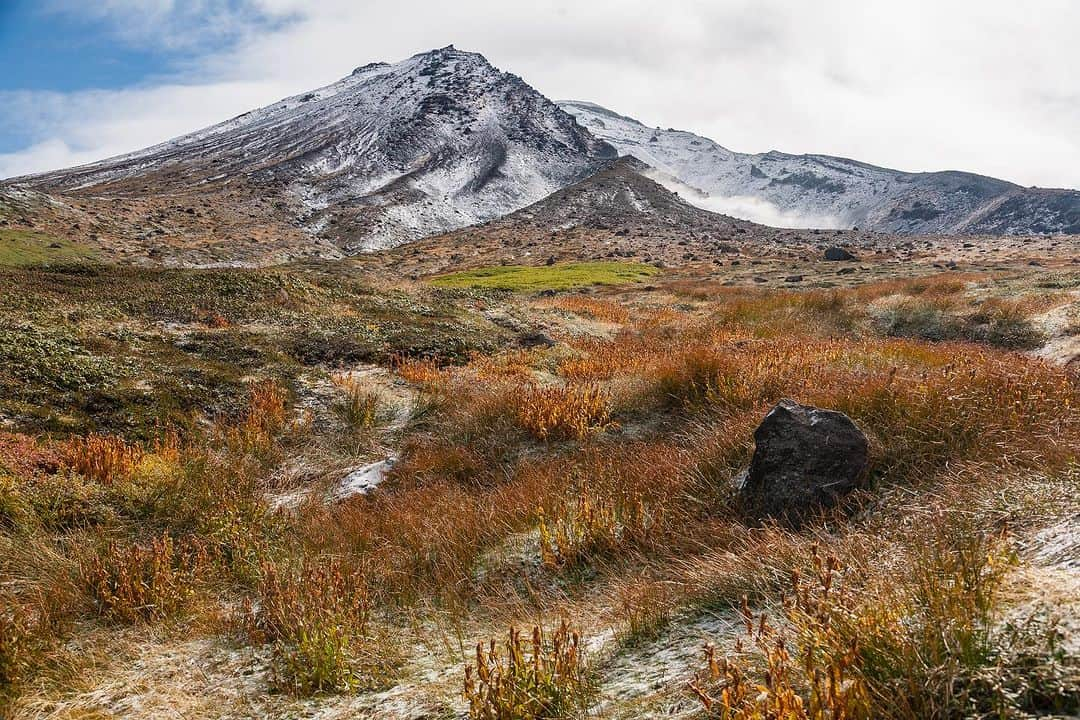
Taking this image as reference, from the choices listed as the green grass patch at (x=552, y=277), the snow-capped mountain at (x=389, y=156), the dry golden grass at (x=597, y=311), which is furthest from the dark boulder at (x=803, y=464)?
the snow-capped mountain at (x=389, y=156)

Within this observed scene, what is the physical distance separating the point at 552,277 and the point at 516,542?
33.7 m

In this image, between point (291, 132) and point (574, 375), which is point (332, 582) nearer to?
point (574, 375)

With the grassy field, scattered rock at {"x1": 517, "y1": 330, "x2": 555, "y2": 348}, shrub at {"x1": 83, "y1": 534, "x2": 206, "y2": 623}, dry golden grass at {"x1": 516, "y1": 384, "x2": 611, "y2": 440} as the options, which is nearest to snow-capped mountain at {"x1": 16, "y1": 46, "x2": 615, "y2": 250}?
scattered rock at {"x1": 517, "y1": 330, "x2": 555, "y2": 348}

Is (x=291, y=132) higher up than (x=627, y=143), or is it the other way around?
(x=627, y=143)

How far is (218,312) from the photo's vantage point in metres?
13.1

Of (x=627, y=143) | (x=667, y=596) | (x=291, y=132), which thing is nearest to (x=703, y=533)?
(x=667, y=596)

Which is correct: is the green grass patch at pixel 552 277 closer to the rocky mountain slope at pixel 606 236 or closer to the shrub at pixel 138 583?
the rocky mountain slope at pixel 606 236

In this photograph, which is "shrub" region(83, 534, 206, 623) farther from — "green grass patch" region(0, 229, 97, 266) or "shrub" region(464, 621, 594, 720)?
"green grass patch" region(0, 229, 97, 266)

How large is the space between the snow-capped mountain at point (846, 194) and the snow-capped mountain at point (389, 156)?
48918 mm

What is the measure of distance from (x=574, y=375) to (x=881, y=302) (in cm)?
1332

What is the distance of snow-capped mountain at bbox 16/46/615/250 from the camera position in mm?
87875

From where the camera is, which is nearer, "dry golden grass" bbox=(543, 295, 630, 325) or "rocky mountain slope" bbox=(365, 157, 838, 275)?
"dry golden grass" bbox=(543, 295, 630, 325)

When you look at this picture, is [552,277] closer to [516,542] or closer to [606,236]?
[516,542]

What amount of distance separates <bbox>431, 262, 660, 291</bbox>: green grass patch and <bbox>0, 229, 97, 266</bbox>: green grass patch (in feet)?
71.7
